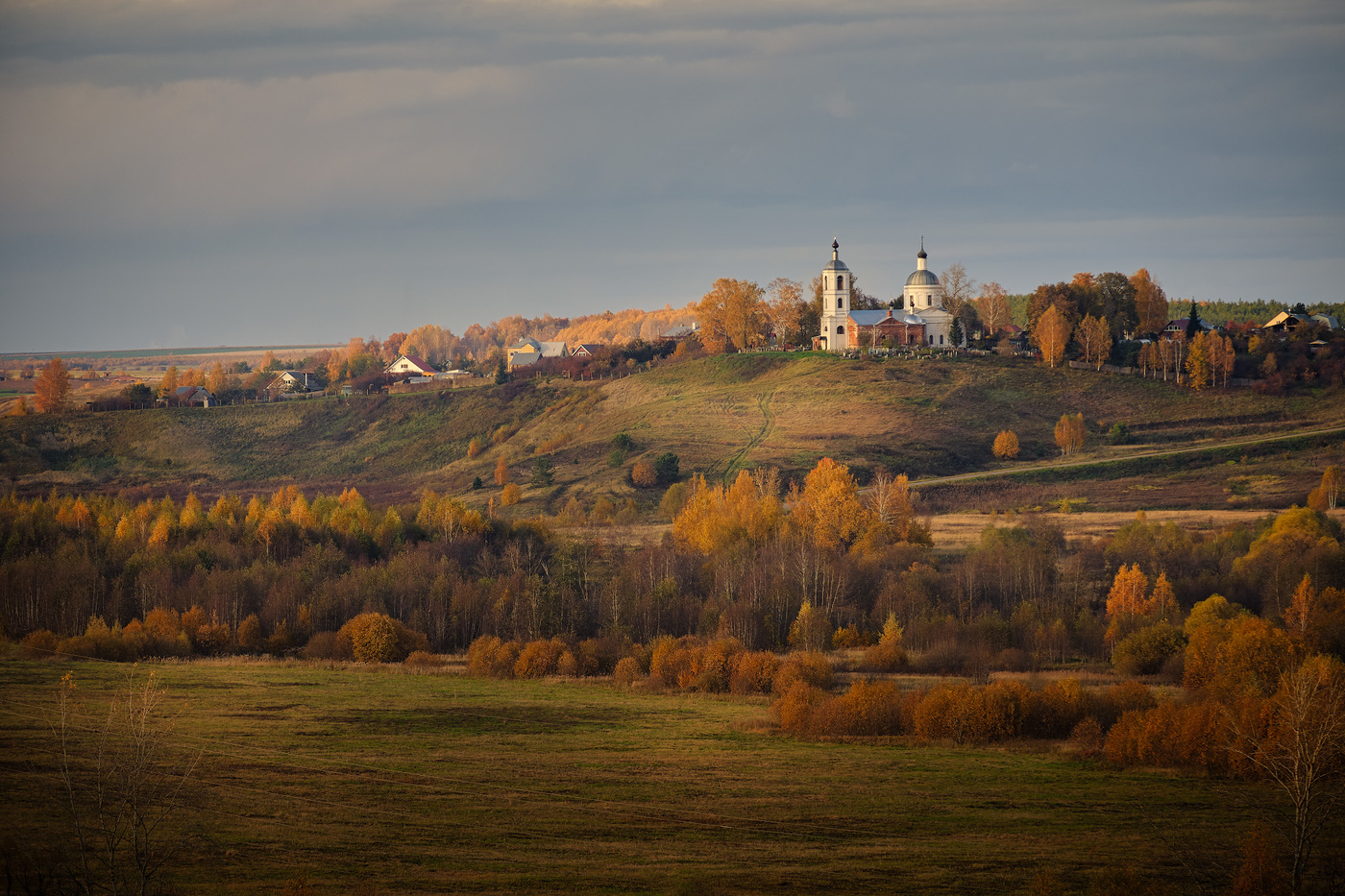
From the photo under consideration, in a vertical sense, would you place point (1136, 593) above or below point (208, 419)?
below

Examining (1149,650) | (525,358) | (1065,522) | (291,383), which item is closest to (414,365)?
(291,383)

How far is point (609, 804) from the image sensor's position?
4041cm

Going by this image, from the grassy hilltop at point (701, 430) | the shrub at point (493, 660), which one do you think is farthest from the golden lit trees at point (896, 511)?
the shrub at point (493, 660)

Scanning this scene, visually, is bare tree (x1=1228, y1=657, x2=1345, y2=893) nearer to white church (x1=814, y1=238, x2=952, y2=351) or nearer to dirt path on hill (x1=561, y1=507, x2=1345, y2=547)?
dirt path on hill (x1=561, y1=507, x2=1345, y2=547)

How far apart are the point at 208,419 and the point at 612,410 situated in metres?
50.1

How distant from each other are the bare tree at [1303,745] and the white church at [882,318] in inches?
3525

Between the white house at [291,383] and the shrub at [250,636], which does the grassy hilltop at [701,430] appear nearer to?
the white house at [291,383]

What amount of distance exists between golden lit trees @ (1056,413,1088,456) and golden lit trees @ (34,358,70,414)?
10948 centimetres

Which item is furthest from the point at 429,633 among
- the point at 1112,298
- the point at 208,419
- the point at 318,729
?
the point at 1112,298

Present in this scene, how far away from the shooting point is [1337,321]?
164 metres

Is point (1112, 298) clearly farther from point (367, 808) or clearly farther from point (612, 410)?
point (367, 808)

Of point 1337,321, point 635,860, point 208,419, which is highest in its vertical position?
point 1337,321

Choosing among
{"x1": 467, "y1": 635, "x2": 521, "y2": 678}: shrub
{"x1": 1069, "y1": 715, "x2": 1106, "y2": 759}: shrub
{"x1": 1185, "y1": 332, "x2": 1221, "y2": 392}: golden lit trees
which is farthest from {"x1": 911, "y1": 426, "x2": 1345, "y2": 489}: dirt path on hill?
{"x1": 1069, "y1": 715, "x2": 1106, "y2": 759}: shrub

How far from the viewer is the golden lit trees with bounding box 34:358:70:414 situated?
447ft
